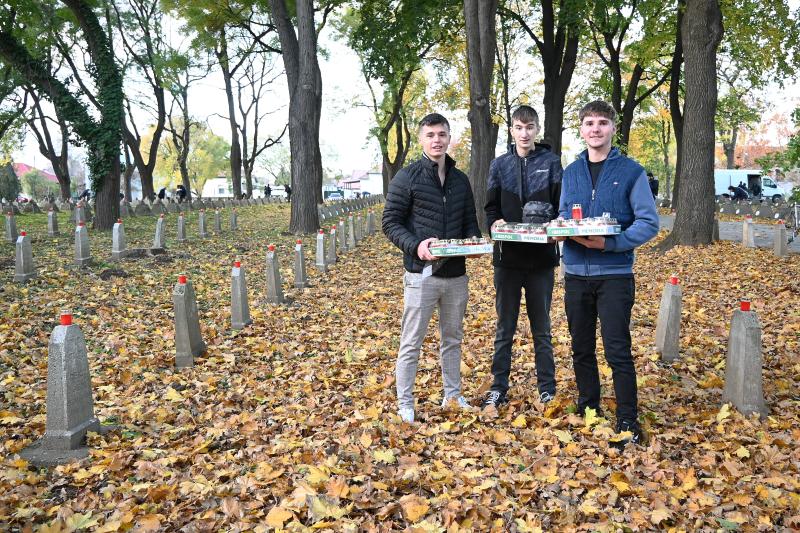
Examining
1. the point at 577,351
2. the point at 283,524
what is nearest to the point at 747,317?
the point at 577,351

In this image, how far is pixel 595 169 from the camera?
14.5 ft

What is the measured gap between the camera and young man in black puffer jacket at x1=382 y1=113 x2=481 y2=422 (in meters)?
4.65

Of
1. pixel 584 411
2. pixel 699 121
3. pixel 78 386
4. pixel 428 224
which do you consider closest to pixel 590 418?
pixel 584 411

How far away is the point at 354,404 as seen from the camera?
222 inches

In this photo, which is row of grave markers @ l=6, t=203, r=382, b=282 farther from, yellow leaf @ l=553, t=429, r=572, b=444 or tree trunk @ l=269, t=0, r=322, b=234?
yellow leaf @ l=553, t=429, r=572, b=444

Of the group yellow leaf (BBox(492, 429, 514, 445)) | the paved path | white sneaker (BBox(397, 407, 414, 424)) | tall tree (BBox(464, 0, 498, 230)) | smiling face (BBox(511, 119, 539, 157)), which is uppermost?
tall tree (BBox(464, 0, 498, 230))

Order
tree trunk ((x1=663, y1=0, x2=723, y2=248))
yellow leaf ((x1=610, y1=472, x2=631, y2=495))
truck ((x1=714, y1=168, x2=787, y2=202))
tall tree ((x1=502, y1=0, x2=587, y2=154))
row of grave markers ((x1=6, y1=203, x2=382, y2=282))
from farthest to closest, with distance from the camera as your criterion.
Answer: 1. truck ((x1=714, y1=168, x2=787, y2=202))
2. tall tree ((x1=502, y1=0, x2=587, y2=154))
3. tree trunk ((x1=663, y1=0, x2=723, y2=248))
4. row of grave markers ((x1=6, y1=203, x2=382, y2=282))
5. yellow leaf ((x1=610, y1=472, x2=631, y2=495))

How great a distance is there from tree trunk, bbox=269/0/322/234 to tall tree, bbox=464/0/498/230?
5225 millimetres

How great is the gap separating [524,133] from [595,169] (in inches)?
26.1

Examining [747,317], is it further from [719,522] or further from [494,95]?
[494,95]

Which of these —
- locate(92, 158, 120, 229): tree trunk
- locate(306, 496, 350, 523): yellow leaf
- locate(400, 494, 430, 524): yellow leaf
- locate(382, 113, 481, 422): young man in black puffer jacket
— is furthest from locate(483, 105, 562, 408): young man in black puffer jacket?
locate(92, 158, 120, 229): tree trunk

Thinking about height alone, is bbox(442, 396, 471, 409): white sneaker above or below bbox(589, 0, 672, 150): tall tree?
below

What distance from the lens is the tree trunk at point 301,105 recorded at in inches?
744

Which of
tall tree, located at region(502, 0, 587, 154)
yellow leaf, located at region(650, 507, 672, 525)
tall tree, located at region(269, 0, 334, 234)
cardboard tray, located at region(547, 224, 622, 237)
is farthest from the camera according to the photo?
tall tree, located at region(502, 0, 587, 154)
